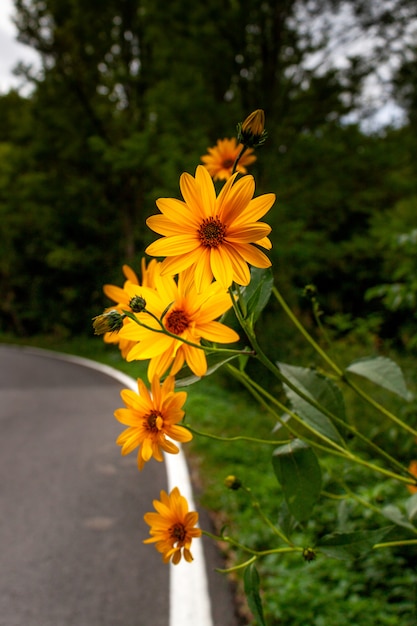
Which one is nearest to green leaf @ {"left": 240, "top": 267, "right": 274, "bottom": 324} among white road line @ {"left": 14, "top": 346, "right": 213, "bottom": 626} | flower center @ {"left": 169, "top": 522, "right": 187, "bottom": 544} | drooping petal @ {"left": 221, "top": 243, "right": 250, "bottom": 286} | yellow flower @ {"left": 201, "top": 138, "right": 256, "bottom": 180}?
drooping petal @ {"left": 221, "top": 243, "right": 250, "bottom": 286}

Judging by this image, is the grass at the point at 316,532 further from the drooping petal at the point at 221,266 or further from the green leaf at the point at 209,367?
the drooping petal at the point at 221,266

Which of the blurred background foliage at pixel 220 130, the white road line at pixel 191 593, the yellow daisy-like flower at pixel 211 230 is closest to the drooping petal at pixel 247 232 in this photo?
the yellow daisy-like flower at pixel 211 230

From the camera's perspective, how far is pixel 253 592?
76 centimetres

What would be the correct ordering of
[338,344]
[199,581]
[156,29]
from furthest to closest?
1. [156,29]
2. [338,344]
3. [199,581]

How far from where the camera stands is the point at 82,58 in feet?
32.8

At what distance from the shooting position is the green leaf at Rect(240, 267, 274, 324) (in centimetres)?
67

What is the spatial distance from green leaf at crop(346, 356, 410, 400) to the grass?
0.22 meters

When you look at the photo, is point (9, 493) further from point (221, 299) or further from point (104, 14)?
point (104, 14)

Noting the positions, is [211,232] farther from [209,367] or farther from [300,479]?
[300,479]

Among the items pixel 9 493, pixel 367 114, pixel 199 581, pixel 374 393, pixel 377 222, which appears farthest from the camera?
pixel 367 114

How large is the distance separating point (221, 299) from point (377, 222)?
6271 millimetres

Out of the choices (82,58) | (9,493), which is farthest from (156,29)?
(9,493)

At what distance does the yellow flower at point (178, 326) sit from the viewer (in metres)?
0.60

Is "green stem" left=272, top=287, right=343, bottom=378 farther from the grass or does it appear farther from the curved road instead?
the curved road
